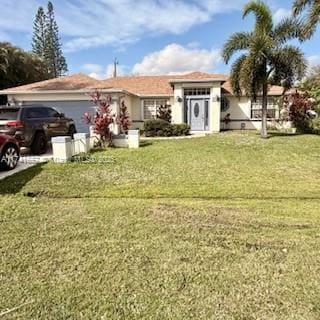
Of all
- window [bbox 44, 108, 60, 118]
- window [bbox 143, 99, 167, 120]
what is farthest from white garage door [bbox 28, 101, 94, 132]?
window [bbox 44, 108, 60, 118]

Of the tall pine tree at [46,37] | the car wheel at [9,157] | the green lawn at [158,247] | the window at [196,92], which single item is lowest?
the green lawn at [158,247]

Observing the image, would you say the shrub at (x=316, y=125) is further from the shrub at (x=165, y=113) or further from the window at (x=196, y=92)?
the shrub at (x=165, y=113)

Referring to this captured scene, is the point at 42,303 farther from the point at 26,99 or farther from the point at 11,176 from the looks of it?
the point at 26,99

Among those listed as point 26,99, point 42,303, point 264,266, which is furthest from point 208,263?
point 26,99

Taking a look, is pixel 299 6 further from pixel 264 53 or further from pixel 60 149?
pixel 60 149

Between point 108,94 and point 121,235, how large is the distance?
1635cm

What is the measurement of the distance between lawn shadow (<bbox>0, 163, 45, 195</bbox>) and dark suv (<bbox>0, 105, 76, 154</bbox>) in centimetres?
231

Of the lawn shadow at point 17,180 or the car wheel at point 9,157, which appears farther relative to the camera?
the car wheel at point 9,157

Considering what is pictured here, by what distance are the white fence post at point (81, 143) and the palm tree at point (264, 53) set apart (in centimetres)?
857

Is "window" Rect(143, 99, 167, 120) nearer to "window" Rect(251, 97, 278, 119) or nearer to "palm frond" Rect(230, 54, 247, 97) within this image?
"window" Rect(251, 97, 278, 119)

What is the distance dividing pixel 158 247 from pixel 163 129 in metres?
17.7

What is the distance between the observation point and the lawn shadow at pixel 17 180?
8.30m

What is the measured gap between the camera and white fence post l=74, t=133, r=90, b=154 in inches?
530

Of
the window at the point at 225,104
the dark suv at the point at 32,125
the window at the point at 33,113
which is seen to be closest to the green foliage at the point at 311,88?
the window at the point at 225,104
